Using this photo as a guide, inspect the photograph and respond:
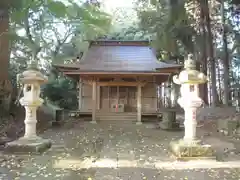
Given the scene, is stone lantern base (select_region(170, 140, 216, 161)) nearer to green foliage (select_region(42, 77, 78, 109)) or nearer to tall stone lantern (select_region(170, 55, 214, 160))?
tall stone lantern (select_region(170, 55, 214, 160))

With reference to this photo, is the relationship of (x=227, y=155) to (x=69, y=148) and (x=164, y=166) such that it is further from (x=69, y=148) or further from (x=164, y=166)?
(x=69, y=148)

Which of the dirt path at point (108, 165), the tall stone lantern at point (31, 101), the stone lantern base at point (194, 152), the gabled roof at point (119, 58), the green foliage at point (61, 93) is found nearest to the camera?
the dirt path at point (108, 165)

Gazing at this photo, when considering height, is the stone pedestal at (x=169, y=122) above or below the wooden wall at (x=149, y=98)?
below

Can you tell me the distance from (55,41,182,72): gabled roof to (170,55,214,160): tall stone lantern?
7.74 metres

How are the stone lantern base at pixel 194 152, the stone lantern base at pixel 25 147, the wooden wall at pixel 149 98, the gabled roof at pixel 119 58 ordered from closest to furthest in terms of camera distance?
the stone lantern base at pixel 194 152 → the stone lantern base at pixel 25 147 → the gabled roof at pixel 119 58 → the wooden wall at pixel 149 98

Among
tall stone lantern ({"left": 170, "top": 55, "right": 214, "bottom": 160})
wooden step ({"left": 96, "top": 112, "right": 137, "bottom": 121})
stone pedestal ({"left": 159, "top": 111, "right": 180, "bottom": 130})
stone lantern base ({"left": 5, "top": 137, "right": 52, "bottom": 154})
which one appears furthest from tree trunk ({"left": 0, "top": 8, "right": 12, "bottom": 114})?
tall stone lantern ({"left": 170, "top": 55, "right": 214, "bottom": 160})

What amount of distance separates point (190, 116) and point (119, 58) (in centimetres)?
1136

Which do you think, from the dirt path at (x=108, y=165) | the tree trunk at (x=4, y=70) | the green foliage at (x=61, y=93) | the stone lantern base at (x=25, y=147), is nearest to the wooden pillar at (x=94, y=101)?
the tree trunk at (x=4, y=70)

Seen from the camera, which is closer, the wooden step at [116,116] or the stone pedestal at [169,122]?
the stone pedestal at [169,122]

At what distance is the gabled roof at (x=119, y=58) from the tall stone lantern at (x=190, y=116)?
25.4 feet

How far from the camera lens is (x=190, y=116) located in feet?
23.7

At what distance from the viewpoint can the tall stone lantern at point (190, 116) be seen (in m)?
6.77

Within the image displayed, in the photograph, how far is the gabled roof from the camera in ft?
51.4

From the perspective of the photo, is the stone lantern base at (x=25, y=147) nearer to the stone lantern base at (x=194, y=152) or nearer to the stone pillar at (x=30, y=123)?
the stone pillar at (x=30, y=123)
